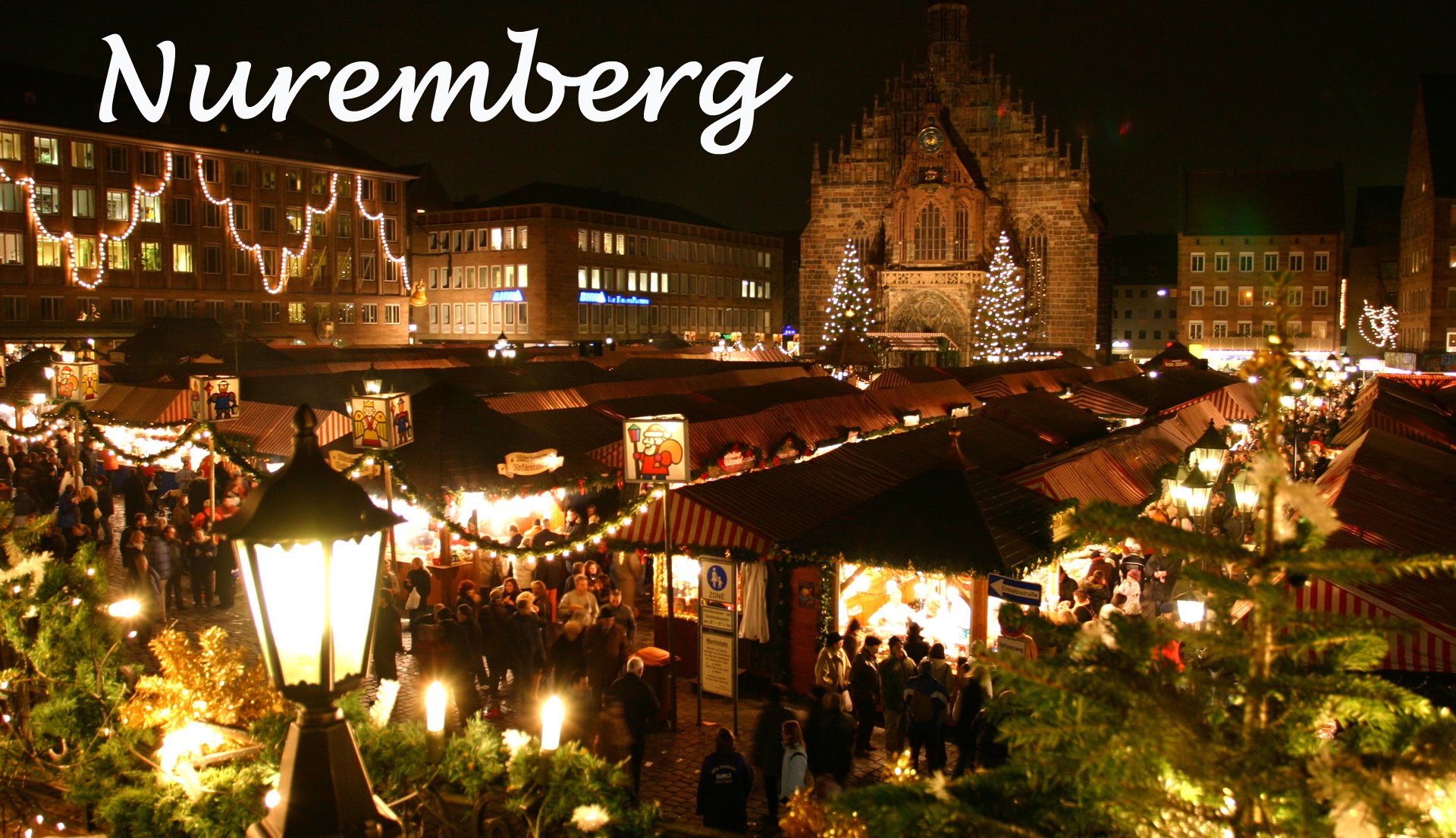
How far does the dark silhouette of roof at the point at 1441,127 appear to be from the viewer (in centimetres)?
5047

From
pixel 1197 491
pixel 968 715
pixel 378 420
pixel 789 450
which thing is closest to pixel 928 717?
pixel 968 715

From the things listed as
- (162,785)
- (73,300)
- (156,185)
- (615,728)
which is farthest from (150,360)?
(162,785)

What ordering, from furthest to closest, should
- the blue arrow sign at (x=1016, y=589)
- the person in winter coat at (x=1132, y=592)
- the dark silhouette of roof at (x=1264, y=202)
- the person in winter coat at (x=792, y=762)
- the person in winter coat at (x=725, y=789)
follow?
the dark silhouette of roof at (x=1264, y=202) → the person in winter coat at (x=1132, y=592) → the blue arrow sign at (x=1016, y=589) → the person in winter coat at (x=792, y=762) → the person in winter coat at (x=725, y=789)

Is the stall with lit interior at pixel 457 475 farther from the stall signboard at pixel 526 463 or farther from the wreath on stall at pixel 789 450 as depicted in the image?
the wreath on stall at pixel 789 450

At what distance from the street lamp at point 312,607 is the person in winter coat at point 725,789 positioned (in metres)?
4.20

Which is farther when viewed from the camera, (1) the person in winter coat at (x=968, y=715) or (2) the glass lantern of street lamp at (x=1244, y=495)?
(2) the glass lantern of street lamp at (x=1244, y=495)

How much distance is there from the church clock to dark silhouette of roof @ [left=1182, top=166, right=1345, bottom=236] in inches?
802

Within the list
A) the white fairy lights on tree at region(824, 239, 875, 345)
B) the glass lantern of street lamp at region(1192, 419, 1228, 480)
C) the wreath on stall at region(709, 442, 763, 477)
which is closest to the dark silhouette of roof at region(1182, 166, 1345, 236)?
the white fairy lights on tree at region(824, 239, 875, 345)

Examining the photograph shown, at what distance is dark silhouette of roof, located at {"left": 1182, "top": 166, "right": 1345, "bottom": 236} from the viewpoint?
6456 centimetres

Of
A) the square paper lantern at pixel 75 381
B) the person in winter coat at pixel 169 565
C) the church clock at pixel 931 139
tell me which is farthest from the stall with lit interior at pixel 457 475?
the church clock at pixel 931 139

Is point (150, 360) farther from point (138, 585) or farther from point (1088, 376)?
point (1088, 376)

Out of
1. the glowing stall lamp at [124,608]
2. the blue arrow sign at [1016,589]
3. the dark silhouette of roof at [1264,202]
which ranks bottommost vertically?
the blue arrow sign at [1016,589]

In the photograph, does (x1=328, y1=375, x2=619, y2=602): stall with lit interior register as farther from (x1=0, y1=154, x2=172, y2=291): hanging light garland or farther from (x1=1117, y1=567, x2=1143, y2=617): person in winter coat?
(x1=0, y1=154, x2=172, y2=291): hanging light garland

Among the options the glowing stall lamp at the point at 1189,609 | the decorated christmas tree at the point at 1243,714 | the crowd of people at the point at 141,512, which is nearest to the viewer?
the decorated christmas tree at the point at 1243,714
